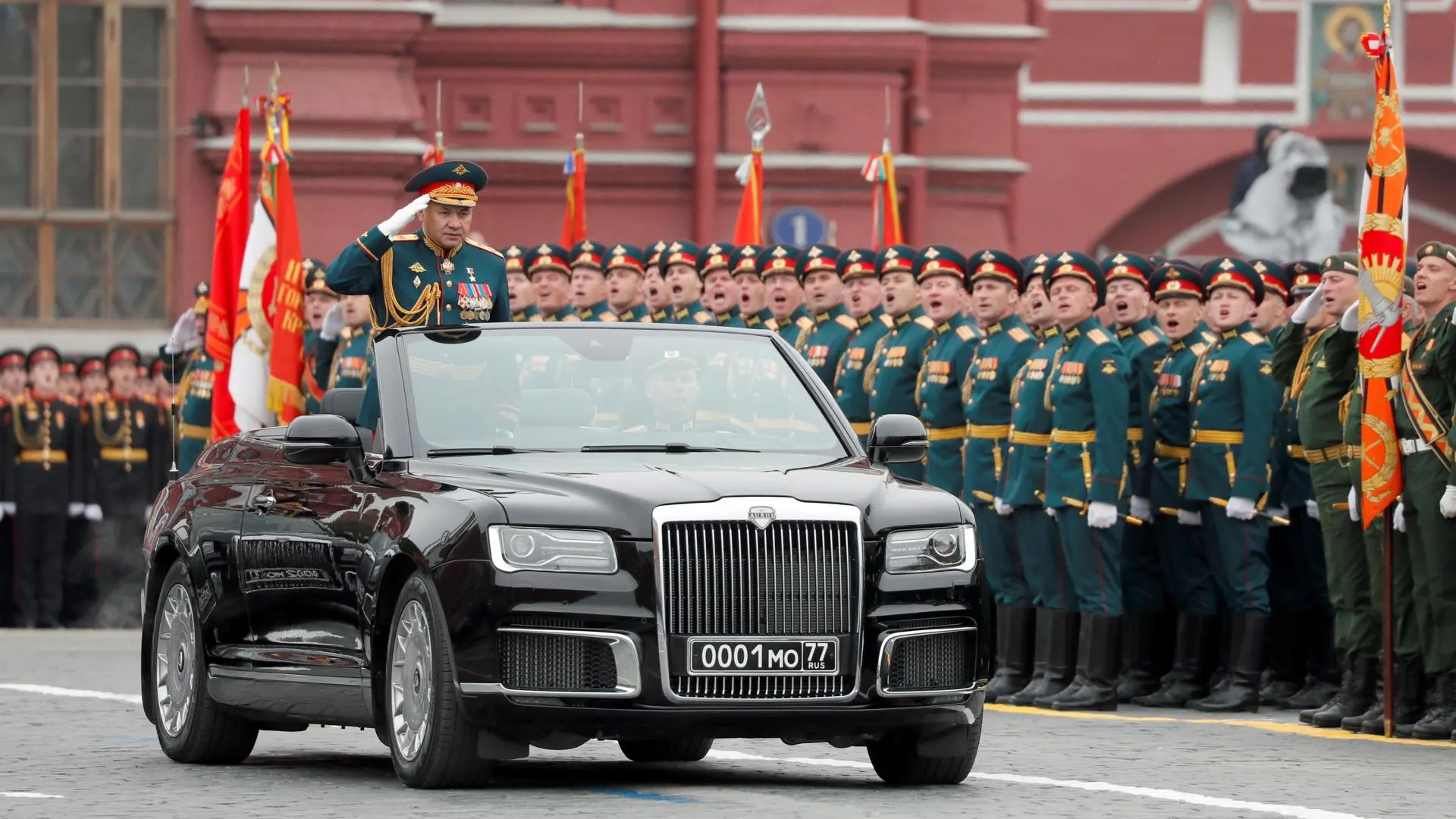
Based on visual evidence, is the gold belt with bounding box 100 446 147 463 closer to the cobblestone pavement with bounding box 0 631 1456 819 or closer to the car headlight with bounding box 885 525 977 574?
the cobblestone pavement with bounding box 0 631 1456 819

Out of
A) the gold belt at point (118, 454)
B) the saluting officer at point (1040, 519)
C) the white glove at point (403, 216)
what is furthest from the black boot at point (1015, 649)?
the gold belt at point (118, 454)

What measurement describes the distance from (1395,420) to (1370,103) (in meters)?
28.9

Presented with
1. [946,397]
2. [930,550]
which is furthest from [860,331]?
[930,550]

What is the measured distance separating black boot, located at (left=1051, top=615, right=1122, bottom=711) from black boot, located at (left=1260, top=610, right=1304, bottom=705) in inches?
36.5

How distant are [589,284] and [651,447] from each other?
9.28 metres

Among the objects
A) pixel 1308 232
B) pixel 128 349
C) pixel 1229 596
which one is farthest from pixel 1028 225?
pixel 1229 596

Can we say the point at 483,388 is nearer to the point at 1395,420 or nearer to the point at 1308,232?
the point at 1395,420

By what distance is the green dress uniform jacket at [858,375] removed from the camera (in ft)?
61.0

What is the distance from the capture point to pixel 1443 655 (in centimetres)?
1449

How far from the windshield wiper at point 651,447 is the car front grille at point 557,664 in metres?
1.03

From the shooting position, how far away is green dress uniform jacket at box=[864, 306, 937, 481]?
18031mm

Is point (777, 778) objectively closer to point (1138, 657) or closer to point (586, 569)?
point (586, 569)

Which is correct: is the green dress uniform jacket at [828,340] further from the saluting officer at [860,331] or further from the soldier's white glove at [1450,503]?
the soldier's white glove at [1450,503]

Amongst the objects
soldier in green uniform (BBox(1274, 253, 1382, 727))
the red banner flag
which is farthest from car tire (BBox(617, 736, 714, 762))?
the red banner flag
